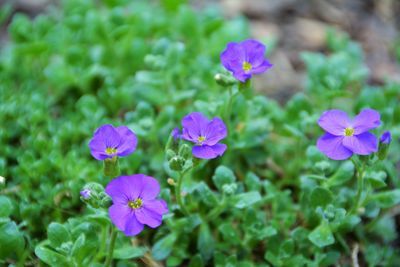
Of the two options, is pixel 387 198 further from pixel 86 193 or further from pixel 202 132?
pixel 86 193

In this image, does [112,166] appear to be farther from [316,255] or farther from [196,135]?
[316,255]

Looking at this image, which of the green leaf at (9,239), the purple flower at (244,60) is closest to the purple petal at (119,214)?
the green leaf at (9,239)

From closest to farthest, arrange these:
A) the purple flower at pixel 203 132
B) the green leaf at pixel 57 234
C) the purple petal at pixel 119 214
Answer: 1. the purple petal at pixel 119 214
2. the purple flower at pixel 203 132
3. the green leaf at pixel 57 234

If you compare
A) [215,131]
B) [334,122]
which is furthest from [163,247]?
[334,122]

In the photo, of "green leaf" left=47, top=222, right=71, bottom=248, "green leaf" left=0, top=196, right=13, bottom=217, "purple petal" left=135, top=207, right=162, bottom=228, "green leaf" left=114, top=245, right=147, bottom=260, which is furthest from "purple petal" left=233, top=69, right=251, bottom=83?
"green leaf" left=0, top=196, right=13, bottom=217

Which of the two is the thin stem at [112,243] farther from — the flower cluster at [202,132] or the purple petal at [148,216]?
the flower cluster at [202,132]

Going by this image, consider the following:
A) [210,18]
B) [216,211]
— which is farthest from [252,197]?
[210,18]
